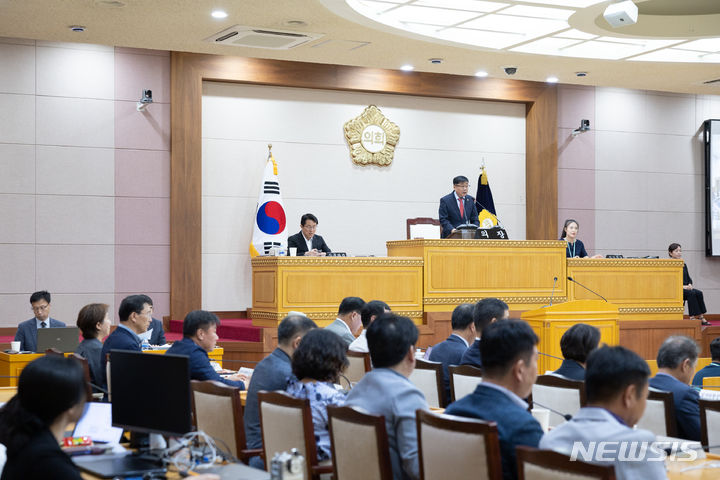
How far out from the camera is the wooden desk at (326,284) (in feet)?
28.1

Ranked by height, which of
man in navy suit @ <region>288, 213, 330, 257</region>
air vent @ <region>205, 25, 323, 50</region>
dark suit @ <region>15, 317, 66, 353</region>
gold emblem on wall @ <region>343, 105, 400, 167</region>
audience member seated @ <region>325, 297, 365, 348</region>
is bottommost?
dark suit @ <region>15, 317, 66, 353</region>

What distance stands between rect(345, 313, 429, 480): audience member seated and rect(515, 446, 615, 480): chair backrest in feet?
2.36

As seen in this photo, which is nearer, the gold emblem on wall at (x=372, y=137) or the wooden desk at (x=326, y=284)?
the wooden desk at (x=326, y=284)

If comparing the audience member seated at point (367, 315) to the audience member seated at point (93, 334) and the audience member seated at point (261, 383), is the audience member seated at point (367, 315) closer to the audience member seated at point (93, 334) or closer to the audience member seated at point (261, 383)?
the audience member seated at point (93, 334)

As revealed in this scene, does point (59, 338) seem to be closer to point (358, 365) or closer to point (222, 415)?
point (358, 365)

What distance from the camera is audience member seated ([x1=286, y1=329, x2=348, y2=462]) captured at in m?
3.71

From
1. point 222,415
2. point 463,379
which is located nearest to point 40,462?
point 222,415

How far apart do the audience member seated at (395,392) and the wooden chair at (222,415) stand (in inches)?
28.5

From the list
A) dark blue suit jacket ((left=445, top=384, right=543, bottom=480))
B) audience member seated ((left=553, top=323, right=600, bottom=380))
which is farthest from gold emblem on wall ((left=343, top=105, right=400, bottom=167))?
dark blue suit jacket ((left=445, top=384, right=543, bottom=480))

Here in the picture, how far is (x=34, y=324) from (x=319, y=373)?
5647mm

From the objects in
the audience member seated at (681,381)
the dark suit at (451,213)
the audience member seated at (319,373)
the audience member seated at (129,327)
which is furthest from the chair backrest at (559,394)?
the dark suit at (451,213)

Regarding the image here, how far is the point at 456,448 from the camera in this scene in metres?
2.70

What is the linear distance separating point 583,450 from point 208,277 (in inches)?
359

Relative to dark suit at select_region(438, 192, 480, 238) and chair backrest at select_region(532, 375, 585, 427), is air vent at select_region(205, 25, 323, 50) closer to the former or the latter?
dark suit at select_region(438, 192, 480, 238)
